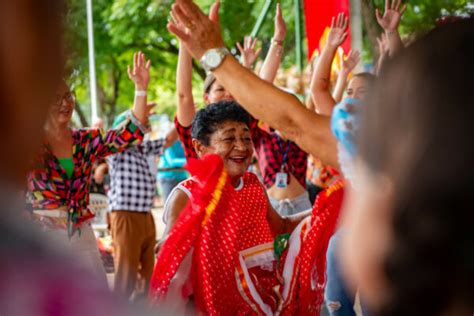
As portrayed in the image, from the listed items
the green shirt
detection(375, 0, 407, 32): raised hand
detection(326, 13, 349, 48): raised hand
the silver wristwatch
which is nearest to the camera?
the silver wristwatch

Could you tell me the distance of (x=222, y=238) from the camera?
2637 mm

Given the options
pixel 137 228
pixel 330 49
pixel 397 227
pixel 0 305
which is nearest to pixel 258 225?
pixel 330 49

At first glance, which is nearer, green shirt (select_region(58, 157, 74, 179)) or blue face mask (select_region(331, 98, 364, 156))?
blue face mask (select_region(331, 98, 364, 156))

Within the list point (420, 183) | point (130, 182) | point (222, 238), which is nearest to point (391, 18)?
point (222, 238)

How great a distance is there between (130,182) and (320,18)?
263 centimetres

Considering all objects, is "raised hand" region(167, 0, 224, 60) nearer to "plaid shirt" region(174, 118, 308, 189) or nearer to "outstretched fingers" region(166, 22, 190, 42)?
"outstretched fingers" region(166, 22, 190, 42)

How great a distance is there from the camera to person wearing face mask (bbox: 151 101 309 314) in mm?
2469

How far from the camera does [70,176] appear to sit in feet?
11.7

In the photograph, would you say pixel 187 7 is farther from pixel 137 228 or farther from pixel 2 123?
pixel 137 228

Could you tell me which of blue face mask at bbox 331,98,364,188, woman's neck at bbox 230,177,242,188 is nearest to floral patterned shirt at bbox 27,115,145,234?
woman's neck at bbox 230,177,242,188

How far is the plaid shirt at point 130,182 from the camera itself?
5.82 meters

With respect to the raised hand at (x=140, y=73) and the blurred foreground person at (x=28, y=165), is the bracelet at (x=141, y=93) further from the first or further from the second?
the blurred foreground person at (x=28, y=165)

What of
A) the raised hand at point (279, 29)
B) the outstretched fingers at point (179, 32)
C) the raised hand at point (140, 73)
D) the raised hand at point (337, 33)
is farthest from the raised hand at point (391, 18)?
the outstretched fingers at point (179, 32)

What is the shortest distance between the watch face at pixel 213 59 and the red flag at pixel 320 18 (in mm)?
4582
